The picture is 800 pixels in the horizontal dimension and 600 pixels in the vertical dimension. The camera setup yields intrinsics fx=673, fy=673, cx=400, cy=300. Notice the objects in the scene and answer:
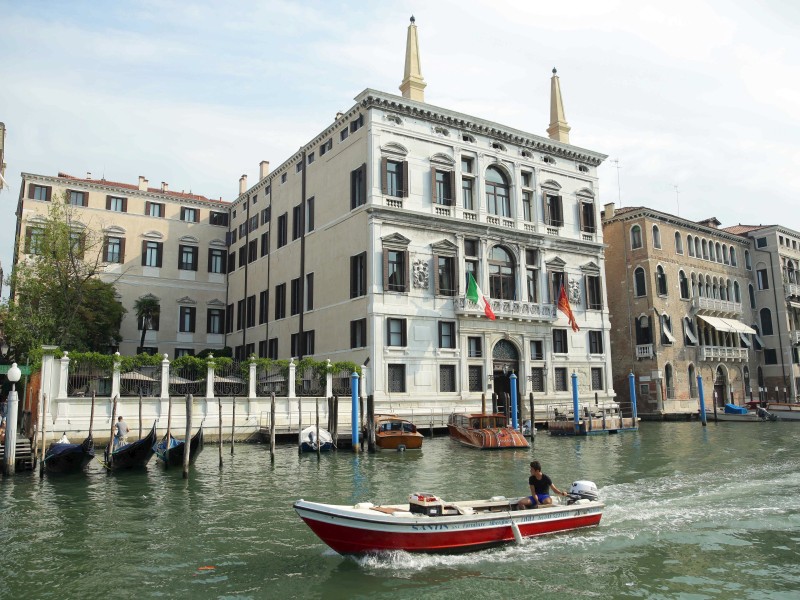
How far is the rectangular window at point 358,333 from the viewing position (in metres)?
29.7

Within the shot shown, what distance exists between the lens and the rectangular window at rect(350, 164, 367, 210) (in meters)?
30.9

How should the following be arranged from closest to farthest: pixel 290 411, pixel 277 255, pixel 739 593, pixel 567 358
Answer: pixel 739 593 < pixel 290 411 < pixel 567 358 < pixel 277 255

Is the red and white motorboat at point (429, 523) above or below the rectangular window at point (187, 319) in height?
below

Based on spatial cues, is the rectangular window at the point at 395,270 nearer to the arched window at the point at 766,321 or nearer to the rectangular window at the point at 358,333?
the rectangular window at the point at 358,333

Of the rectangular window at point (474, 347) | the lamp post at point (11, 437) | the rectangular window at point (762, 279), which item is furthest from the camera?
the rectangular window at point (762, 279)

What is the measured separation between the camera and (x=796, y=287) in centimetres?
4922

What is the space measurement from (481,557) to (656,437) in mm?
21137

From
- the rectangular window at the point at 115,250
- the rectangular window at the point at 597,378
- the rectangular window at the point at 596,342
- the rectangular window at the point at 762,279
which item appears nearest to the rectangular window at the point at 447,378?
the rectangular window at the point at 597,378

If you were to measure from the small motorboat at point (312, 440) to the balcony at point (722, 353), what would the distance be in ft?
98.0

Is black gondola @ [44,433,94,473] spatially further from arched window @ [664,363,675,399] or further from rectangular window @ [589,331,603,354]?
arched window @ [664,363,675,399]

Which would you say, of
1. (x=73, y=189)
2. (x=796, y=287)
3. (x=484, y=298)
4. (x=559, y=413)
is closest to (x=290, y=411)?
(x=484, y=298)

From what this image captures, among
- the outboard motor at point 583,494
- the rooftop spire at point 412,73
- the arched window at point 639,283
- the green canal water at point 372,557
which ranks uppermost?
the rooftop spire at point 412,73

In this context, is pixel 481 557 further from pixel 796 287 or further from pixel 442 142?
pixel 796 287

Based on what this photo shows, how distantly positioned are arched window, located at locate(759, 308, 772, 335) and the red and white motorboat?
44749mm
